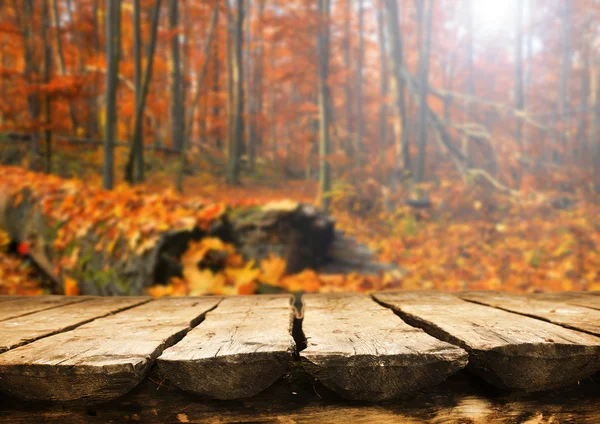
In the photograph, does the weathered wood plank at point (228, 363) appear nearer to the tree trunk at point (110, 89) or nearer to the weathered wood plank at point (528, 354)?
the weathered wood plank at point (528, 354)

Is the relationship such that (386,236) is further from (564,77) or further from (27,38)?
(564,77)

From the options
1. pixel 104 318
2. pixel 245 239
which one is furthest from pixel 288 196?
pixel 104 318

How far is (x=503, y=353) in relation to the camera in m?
0.92

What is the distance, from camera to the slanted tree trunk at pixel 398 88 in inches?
417

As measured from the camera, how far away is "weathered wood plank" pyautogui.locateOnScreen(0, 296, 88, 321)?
4.85ft

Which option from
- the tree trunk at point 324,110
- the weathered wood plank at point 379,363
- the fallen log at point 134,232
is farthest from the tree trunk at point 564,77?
the weathered wood plank at point 379,363

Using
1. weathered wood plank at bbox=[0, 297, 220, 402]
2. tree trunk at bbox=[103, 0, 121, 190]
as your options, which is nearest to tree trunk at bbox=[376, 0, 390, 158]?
tree trunk at bbox=[103, 0, 121, 190]

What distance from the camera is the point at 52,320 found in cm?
133

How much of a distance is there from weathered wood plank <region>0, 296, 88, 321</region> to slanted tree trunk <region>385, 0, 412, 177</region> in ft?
32.0

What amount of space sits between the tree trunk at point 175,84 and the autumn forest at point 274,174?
73mm

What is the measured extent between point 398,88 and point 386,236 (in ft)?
16.7

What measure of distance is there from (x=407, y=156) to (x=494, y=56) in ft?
71.1

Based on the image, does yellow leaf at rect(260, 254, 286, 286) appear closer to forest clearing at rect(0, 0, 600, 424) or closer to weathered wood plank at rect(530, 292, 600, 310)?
forest clearing at rect(0, 0, 600, 424)

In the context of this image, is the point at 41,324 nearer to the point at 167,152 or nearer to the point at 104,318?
the point at 104,318
